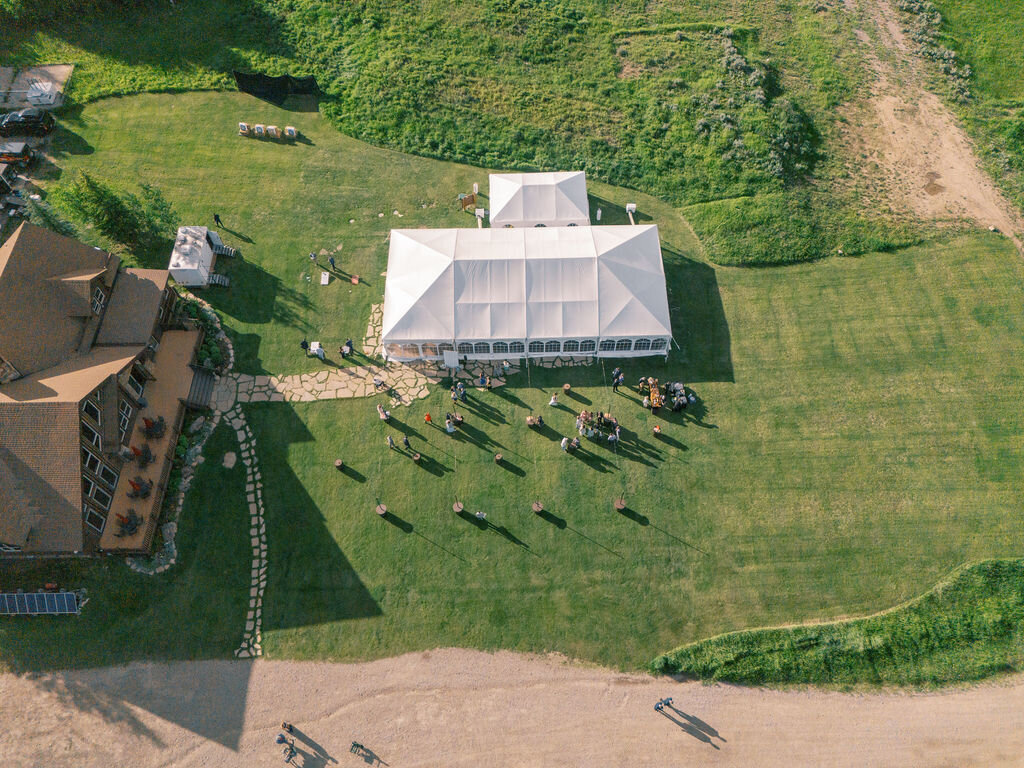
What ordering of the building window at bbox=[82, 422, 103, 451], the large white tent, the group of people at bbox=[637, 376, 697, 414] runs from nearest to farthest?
1. the building window at bbox=[82, 422, 103, 451]
2. the group of people at bbox=[637, 376, 697, 414]
3. the large white tent

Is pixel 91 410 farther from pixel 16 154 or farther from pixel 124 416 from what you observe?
pixel 16 154

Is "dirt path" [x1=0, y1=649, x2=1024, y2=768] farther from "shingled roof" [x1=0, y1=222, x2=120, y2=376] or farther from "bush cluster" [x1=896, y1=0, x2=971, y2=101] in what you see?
"bush cluster" [x1=896, y1=0, x2=971, y2=101]

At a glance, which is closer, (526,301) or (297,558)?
(297,558)

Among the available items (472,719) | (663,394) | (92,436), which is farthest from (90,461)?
(663,394)

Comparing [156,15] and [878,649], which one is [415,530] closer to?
[878,649]

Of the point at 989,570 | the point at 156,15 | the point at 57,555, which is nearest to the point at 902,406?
the point at 989,570

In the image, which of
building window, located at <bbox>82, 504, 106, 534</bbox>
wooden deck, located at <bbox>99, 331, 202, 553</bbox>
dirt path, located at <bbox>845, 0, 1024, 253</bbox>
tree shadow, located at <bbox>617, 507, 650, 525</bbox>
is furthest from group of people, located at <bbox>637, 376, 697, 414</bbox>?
building window, located at <bbox>82, 504, 106, 534</bbox>

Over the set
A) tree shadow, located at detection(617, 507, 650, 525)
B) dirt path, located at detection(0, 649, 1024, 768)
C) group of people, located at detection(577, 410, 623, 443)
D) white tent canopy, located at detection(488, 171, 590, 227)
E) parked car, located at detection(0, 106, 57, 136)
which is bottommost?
dirt path, located at detection(0, 649, 1024, 768)

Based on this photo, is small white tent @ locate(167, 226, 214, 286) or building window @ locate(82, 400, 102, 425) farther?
small white tent @ locate(167, 226, 214, 286)
